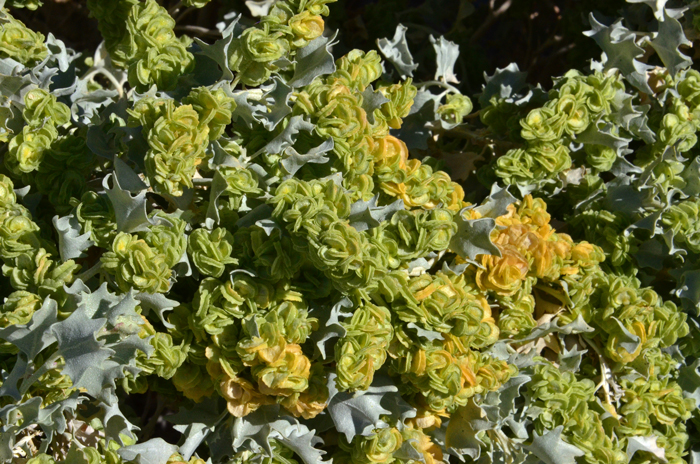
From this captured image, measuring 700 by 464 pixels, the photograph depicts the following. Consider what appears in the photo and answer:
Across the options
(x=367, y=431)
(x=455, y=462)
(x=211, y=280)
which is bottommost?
(x=455, y=462)

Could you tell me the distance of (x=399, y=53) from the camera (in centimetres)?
207

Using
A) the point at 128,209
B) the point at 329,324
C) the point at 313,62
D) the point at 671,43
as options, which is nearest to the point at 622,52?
the point at 671,43

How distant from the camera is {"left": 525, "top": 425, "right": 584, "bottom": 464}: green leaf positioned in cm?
165

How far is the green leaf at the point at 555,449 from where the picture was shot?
1652 mm

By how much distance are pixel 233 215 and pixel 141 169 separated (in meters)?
0.21

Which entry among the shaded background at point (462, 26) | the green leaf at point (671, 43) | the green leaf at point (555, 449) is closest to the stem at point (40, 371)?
the green leaf at point (555, 449)

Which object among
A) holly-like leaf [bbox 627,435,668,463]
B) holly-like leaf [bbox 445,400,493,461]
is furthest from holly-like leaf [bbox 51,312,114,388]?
holly-like leaf [bbox 627,435,668,463]

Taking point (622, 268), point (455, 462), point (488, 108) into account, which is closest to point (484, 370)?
point (455, 462)

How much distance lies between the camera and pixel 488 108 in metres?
1.98

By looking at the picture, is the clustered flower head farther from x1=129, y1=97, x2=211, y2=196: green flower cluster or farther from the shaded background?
the shaded background

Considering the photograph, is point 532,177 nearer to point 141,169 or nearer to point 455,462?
point 455,462

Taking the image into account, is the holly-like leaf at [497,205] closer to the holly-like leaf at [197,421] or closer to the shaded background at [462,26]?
the holly-like leaf at [197,421]

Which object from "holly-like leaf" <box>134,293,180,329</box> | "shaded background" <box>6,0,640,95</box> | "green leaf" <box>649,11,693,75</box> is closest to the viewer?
"holly-like leaf" <box>134,293,180,329</box>

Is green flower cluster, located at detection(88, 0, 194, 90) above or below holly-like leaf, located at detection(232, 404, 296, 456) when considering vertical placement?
above
